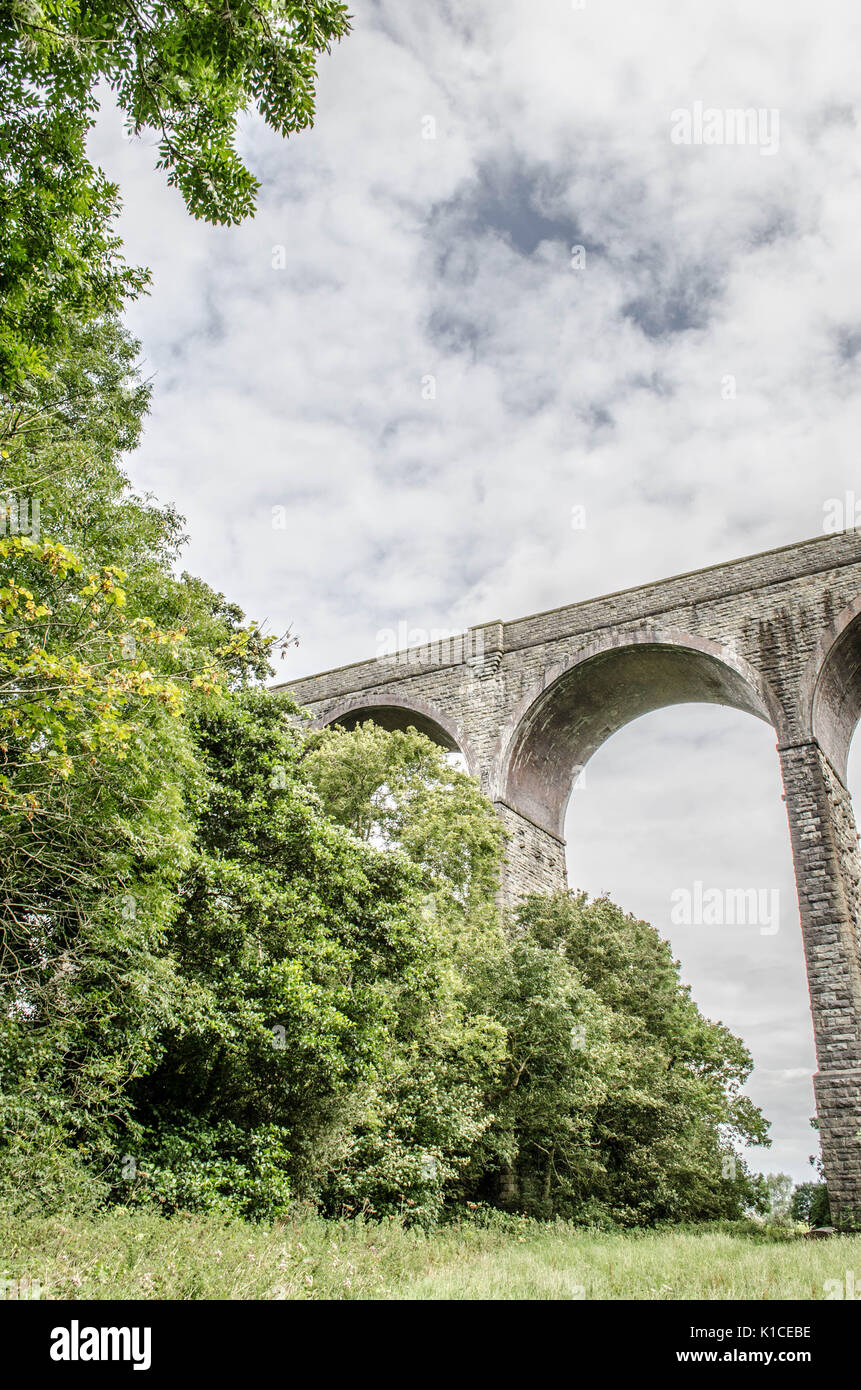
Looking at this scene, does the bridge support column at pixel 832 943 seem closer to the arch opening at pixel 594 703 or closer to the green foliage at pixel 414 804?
the arch opening at pixel 594 703

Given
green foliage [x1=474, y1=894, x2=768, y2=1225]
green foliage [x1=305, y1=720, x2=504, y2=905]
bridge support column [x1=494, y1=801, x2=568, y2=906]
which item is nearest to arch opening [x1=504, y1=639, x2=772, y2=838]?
bridge support column [x1=494, y1=801, x2=568, y2=906]

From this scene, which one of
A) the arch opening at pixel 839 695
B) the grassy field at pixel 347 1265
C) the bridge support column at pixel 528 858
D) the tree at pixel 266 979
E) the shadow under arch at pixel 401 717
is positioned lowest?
the grassy field at pixel 347 1265

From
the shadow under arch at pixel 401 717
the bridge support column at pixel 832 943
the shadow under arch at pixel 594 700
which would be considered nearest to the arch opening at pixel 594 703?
the shadow under arch at pixel 594 700

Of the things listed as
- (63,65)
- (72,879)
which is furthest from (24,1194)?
(63,65)

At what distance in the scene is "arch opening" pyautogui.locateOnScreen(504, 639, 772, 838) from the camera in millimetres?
20062

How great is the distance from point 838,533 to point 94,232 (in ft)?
52.3

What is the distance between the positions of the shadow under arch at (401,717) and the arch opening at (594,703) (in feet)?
5.39

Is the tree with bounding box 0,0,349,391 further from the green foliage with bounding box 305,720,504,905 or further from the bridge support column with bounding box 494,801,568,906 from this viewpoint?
the bridge support column with bounding box 494,801,568,906

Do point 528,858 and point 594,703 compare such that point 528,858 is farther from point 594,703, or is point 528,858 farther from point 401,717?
point 401,717

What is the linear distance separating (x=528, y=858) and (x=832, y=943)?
7372 millimetres

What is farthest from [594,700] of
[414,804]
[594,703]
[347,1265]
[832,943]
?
[347,1265]

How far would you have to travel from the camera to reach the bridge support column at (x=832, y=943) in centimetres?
1405
